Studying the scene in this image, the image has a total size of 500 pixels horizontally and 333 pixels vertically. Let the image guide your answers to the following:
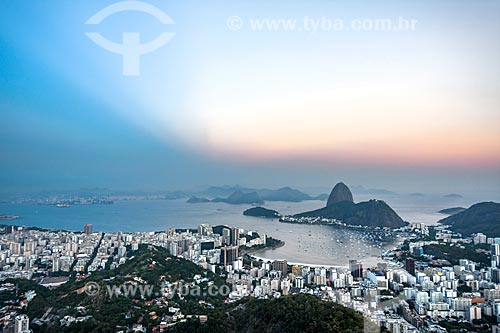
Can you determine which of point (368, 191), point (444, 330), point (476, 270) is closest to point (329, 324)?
point (444, 330)

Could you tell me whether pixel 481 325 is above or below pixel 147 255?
below

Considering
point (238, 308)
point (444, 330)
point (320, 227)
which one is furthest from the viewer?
point (320, 227)

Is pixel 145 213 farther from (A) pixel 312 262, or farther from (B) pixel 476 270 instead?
(B) pixel 476 270

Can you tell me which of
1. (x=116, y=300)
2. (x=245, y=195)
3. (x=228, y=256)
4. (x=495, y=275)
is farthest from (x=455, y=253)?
(x=245, y=195)

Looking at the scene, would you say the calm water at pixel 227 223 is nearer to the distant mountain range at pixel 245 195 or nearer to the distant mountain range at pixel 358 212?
the distant mountain range at pixel 358 212

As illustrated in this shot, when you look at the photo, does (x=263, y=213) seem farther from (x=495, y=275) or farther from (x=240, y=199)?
(x=495, y=275)
